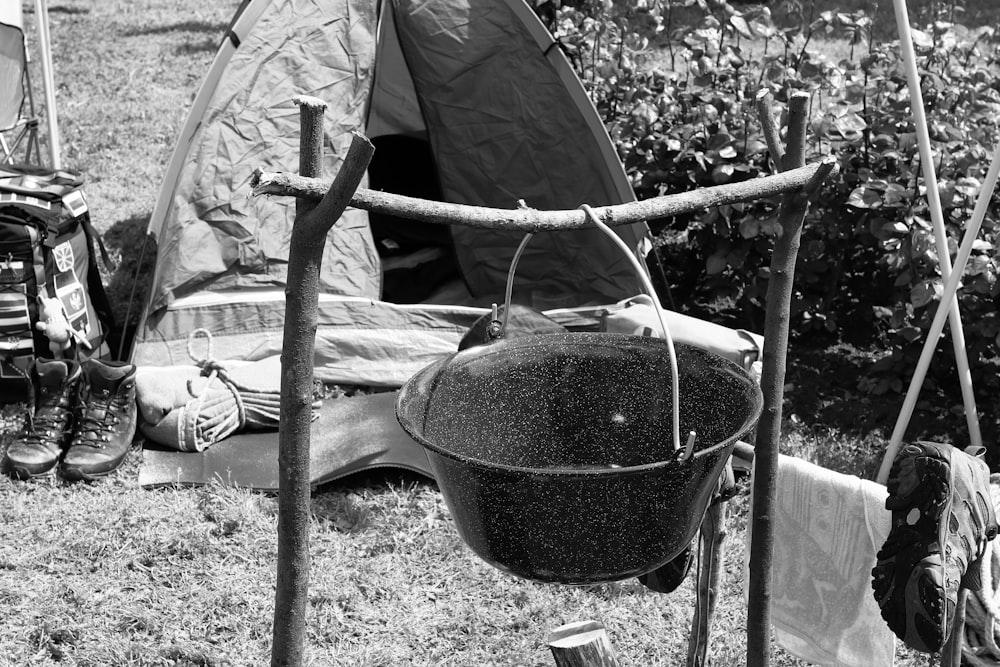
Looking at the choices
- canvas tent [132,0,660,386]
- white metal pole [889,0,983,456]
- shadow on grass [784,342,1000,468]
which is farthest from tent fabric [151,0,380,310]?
white metal pole [889,0,983,456]

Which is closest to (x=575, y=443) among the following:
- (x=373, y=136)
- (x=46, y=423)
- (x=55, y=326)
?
(x=46, y=423)

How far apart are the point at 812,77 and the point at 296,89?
6.03 feet

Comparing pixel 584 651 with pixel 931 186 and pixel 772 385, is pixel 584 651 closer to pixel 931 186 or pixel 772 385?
pixel 772 385

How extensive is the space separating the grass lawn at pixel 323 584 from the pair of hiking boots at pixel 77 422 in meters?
0.06

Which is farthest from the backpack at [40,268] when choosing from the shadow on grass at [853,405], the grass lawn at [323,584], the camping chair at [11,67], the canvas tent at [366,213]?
the shadow on grass at [853,405]

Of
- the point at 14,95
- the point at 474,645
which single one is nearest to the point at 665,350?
the point at 474,645

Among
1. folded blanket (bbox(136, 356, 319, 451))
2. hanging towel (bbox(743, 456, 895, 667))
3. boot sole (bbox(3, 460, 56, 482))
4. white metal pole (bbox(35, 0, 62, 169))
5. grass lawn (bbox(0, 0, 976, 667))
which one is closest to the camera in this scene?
hanging towel (bbox(743, 456, 895, 667))

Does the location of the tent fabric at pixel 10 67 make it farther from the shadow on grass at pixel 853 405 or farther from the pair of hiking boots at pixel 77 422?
the shadow on grass at pixel 853 405

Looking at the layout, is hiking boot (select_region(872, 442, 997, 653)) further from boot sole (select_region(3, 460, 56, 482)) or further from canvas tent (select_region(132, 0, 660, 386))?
boot sole (select_region(3, 460, 56, 482))

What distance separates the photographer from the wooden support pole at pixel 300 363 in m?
1.32

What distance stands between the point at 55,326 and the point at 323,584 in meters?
1.35

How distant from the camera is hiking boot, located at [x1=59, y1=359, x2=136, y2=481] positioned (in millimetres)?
3043

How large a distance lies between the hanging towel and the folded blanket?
163cm

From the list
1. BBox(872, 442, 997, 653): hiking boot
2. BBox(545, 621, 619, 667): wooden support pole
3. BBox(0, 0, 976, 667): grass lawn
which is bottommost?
BBox(0, 0, 976, 667): grass lawn
